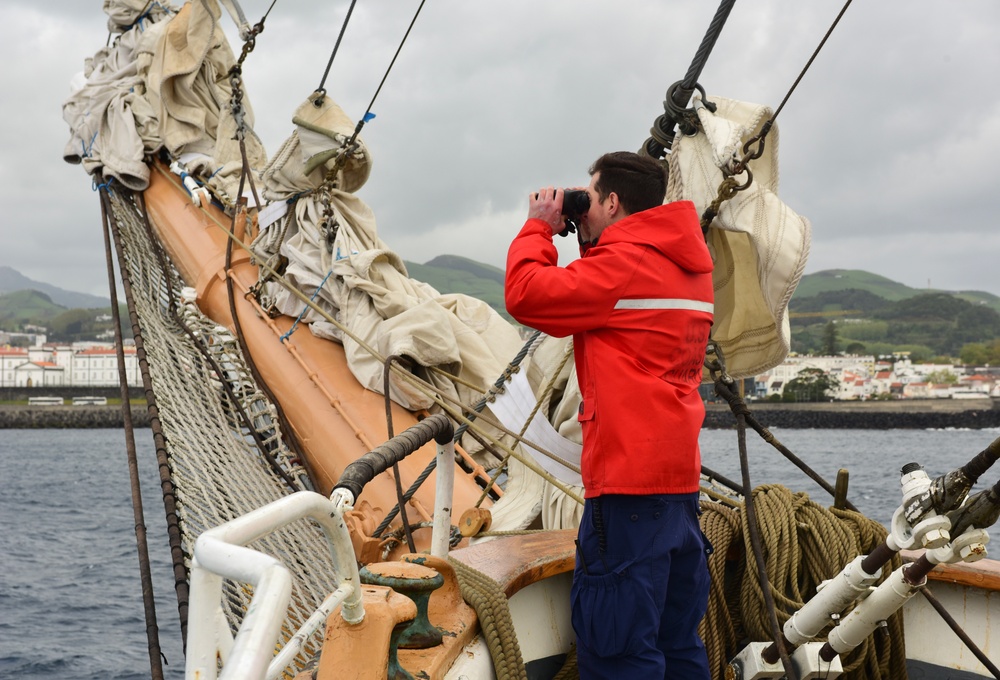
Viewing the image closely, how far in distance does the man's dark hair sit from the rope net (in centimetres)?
155

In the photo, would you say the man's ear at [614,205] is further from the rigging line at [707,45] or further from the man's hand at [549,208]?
the rigging line at [707,45]

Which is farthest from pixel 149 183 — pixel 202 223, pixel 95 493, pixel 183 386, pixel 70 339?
pixel 70 339

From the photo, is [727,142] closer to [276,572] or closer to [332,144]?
[276,572]

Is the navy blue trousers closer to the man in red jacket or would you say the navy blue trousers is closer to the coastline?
the man in red jacket

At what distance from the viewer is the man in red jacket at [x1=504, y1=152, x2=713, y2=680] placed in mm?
2086

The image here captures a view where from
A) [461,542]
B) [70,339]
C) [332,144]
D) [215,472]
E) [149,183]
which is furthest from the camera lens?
[70,339]

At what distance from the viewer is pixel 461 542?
3266 millimetres

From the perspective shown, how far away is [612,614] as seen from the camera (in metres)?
2.09

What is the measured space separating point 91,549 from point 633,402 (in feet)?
61.7

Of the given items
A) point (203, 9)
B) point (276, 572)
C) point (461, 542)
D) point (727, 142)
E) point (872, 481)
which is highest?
point (203, 9)

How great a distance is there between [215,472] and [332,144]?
1648 mm

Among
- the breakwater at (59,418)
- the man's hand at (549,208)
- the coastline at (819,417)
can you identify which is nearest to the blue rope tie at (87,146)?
the man's hand at (549,208)

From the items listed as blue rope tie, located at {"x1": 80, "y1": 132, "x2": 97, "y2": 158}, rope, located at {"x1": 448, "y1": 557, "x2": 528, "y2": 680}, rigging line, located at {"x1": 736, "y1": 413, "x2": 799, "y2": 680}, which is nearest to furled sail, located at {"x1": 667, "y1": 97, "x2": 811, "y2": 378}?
rigging line, located at {"x1": 736, "y1": 413, "x2": 799, "y2": 680}

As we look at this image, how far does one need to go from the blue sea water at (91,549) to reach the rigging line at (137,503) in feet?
17.5
